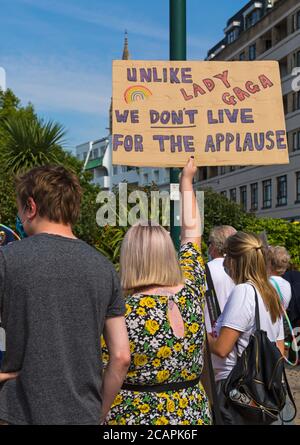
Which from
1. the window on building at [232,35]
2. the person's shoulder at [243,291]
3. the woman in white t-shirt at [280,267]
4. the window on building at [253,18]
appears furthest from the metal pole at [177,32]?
the window on building at [232,35]

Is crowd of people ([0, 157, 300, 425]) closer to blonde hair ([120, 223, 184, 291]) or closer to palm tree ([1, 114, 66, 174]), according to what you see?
blonde hair ([120, 223, 184, 291])

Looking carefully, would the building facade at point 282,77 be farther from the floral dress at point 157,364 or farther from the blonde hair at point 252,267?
the floral dress at point 157,364

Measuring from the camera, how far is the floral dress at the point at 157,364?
3.07 meters

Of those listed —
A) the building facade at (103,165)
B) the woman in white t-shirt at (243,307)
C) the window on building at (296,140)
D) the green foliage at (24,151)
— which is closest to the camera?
the woman in white t-shirt at (243,307)

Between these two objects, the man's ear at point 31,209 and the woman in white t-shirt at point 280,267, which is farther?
the woman in white t-shirt at point 280,267

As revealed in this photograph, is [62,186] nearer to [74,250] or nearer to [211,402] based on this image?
[74,250]

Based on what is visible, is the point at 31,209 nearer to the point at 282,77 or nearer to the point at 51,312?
the point at 51,312

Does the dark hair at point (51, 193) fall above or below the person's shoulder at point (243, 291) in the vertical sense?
above

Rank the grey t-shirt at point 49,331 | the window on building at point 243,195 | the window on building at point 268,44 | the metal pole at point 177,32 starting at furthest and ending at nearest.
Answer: the window on building at point 243,195
the window on building at point 268,44
the metal pole at point 177,32
the grey t-shirt at point 49,331

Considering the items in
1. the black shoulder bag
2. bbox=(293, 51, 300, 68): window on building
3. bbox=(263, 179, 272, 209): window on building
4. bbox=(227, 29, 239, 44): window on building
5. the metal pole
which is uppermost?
bbox=(227, 29, 239, 44): window on building

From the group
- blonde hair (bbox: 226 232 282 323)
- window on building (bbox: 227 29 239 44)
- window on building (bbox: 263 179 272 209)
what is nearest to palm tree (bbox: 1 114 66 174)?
blonde hair (bbox: 226 232 282 323)

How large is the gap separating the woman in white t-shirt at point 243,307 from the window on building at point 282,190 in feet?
152

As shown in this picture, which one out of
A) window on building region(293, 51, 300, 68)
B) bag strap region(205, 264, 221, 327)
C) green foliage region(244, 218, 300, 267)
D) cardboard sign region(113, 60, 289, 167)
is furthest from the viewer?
window on building region(293, 51, 300, 68)

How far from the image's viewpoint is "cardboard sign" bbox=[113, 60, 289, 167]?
176 inches
